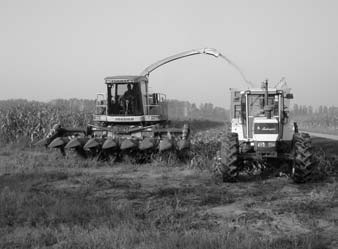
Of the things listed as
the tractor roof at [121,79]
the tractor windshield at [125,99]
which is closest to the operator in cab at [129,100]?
the tractor windshield at [125,99]

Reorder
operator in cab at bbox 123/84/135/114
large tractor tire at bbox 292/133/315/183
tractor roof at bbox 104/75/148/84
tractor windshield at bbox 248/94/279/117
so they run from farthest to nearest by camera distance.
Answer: operator in cab at bbox 123/84/135/114 < tractor roof at bbox 104/75/148/84 < tractor windshield at bbox 248/94/279/117 < large tractor tire at bbox 292/133/315/183

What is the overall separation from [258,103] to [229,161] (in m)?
1.99

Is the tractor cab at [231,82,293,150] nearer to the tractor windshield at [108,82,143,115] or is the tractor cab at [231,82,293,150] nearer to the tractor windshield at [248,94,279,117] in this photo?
the tractor windshield at [248,94,279,117]

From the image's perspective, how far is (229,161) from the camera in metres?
9.47

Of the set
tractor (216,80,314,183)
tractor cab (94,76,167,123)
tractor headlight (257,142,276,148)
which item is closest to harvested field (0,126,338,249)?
tractor (216,80,314,183)

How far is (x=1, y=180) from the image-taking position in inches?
375

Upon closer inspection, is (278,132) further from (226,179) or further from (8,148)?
(8,148)

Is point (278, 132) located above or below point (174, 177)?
above

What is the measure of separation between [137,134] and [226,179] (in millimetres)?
5013

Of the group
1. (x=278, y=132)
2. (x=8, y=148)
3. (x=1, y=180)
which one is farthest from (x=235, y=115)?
(x=8, y=148)

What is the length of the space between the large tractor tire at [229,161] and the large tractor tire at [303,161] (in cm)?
131

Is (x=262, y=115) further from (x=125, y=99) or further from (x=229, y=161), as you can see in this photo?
(x=125, y=99)

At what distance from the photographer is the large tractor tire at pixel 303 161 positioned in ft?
30.4

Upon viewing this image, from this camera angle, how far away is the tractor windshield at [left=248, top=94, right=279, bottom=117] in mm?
10477
